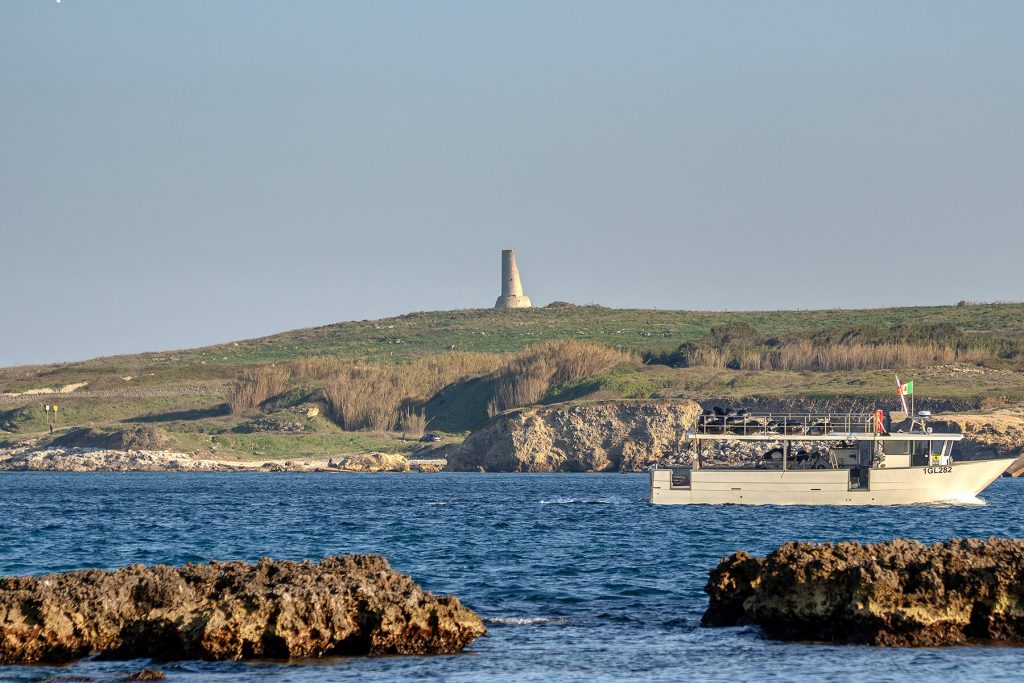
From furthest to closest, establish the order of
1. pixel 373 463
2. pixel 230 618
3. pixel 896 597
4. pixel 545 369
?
1. pixel 545 369
2. pixel 373 463
3. pixel 896 597
4. pixel 230 618

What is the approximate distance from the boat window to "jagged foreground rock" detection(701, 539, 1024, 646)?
1446 inches

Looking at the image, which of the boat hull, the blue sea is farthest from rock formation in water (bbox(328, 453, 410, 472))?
the boat hull

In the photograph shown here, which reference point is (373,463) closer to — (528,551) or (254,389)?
(254,389)

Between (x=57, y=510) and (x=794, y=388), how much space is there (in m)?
76.8

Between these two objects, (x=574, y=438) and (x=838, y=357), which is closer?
(x=574, y=438)

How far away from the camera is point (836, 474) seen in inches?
2372

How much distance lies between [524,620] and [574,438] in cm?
9225

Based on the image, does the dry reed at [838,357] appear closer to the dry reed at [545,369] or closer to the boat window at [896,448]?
the dry reed at [545,369]

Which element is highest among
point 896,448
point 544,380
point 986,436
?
point 544,380

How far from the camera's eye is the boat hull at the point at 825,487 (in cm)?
5981

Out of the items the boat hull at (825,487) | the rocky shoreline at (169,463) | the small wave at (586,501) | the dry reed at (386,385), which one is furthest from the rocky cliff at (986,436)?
Result: the dry reed at (386,385)

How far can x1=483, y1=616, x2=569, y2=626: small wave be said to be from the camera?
2744cm

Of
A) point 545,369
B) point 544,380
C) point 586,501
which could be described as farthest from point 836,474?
point 545,369

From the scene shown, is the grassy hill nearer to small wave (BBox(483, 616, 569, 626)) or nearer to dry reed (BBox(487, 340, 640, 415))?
dry reed (BBox(487, 340, 640, 415))
